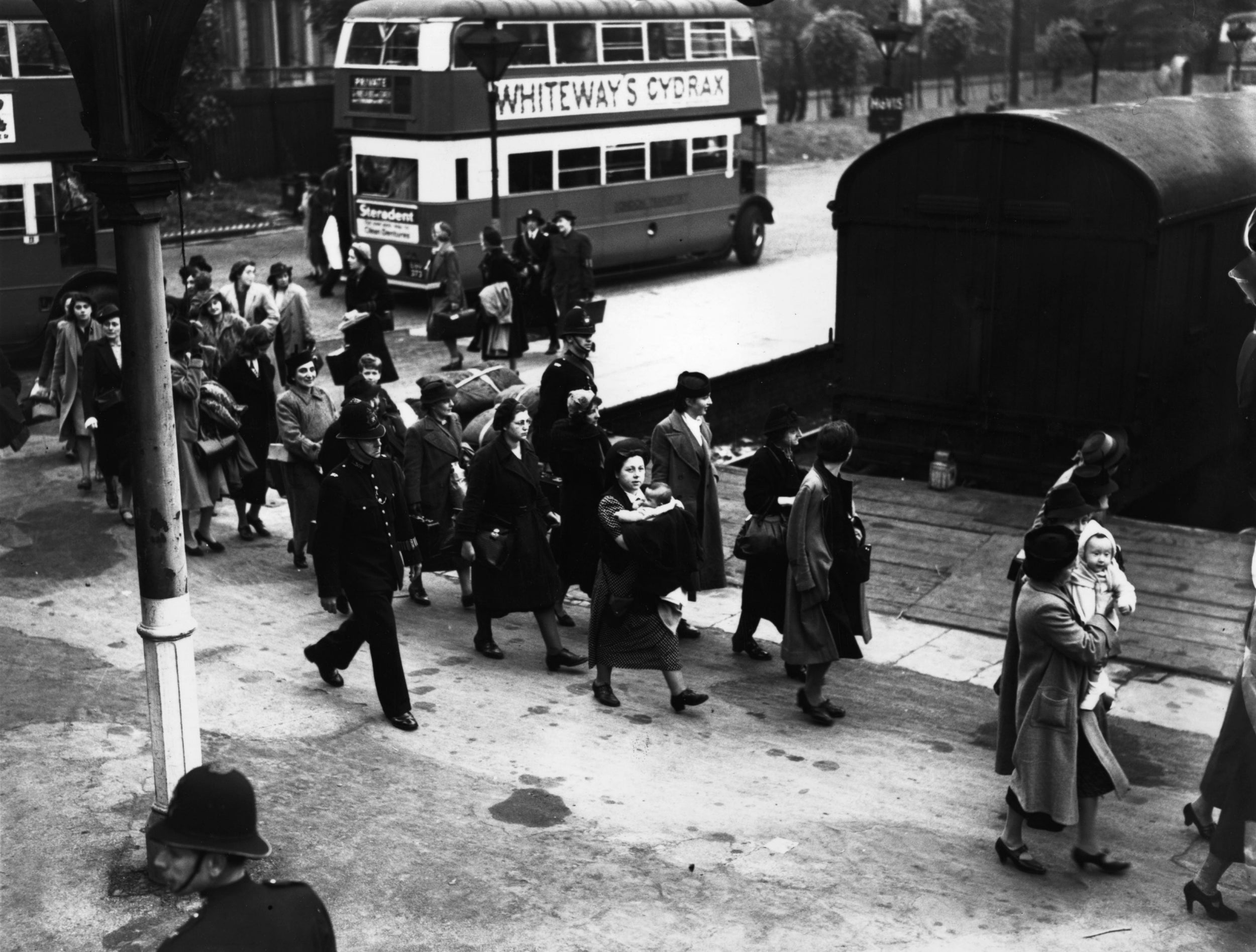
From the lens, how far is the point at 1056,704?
6.68 meters

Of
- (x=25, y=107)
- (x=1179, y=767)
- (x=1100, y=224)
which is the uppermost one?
(x=25, y=107)

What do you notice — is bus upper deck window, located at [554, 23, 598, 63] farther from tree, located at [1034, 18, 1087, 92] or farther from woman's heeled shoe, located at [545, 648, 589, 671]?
woman's heeled shoe, located at [545, 648, 589, 671]

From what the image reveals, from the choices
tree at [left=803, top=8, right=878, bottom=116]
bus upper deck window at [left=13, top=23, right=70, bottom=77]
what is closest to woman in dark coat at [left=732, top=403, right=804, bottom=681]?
bus upper deck window at [left=13, top=23, right=70, bottom=77]

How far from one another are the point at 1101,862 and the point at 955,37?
135ft

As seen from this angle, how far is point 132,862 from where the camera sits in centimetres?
661

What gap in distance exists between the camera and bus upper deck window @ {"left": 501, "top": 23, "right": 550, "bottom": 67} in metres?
22.6

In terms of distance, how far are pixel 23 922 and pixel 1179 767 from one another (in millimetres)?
5828

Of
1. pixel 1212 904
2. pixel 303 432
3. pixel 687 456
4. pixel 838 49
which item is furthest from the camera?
pixel 838 49

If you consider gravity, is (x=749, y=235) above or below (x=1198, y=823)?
above

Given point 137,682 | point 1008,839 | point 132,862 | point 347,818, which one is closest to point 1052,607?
point 1008,839

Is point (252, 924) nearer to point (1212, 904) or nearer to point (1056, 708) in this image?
point (1056, 708)

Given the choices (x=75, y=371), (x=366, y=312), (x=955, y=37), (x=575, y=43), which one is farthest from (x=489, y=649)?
(x=955, y=37)

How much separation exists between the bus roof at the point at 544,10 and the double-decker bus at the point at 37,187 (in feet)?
17.4

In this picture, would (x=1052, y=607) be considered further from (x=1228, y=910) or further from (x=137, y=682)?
(x=137, y=682)
